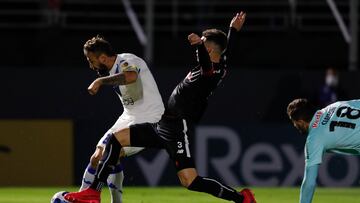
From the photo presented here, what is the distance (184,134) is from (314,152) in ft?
5.54

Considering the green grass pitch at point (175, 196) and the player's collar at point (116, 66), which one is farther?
the green grass pitch at point (175, 196)

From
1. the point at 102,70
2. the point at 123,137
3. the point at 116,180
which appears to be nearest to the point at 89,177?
the point at 116,180

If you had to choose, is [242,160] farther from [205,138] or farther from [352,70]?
[352,70]

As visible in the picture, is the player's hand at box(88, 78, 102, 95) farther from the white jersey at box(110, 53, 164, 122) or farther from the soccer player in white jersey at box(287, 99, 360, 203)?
the soccer player in white jersey at box(287, 99, 360, 203)

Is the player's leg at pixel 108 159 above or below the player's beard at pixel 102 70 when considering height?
below

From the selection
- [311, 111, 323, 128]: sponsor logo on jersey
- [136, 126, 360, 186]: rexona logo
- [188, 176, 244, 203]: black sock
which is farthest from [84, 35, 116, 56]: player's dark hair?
[136, 126, 360, 186]: rexona logo

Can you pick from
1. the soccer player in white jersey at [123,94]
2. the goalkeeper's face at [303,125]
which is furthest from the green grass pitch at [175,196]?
the goalkeeper's face at [303,125]

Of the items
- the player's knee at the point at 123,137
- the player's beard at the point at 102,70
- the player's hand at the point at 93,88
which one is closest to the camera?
the player's hand at the point at 93,88

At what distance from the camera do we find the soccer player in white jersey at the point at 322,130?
906 centimetres

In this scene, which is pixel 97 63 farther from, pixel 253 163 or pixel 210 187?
pixel 253 163

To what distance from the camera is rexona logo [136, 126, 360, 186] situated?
18.9m

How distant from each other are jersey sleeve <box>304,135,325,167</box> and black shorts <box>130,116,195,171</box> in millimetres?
1525

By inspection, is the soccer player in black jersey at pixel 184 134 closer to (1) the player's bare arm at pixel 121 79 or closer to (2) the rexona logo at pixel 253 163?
(1) the player's bare arm at pixel 121 79

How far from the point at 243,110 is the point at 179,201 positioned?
6.90 m
